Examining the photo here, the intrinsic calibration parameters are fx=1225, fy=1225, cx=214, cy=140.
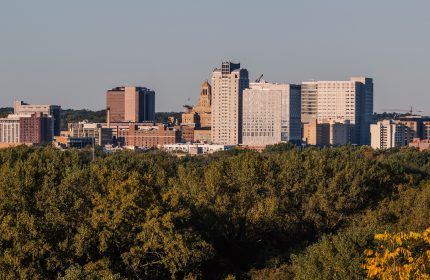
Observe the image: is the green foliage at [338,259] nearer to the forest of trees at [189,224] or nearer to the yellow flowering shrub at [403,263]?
the forest of trees at [189,224]

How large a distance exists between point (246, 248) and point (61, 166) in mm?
10397

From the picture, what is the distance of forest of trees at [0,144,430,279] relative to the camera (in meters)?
39.7

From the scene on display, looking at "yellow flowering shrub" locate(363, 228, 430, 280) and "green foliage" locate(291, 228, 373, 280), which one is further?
"green foliage" locate(291, 228, 373, 280)

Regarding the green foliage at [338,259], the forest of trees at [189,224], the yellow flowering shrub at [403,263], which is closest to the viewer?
the yellow flowering shrub at [403,263]

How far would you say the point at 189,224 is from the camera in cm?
4506

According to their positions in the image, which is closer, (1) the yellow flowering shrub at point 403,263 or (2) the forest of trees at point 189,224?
(1) the yellow flowering shrub at point 403,263

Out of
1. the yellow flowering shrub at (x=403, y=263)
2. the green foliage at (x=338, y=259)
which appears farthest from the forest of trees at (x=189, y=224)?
the yellow flowering shrub at (x=403, y=263)

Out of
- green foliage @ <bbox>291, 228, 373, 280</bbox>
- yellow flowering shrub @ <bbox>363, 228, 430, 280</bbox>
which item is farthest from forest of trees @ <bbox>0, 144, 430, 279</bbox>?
yellow flowering shrub @ <bbox>363, 228, 430, 280</bbox>

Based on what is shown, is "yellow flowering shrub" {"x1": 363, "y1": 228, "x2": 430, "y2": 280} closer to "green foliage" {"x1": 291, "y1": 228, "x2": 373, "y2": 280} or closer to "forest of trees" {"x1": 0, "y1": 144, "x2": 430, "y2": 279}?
"forest of trees" {"x1": 0, "y1": 144, "x2": 430, "y2": 279}

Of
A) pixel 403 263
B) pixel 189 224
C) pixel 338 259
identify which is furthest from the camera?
pixel 189 224

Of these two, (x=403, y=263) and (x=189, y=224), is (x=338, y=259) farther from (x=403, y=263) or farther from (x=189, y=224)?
(x=189, y=224)

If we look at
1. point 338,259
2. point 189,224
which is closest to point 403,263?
point 338,259

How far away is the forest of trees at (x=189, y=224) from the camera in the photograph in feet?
130

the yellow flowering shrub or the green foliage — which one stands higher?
the yellow flowering shrub
